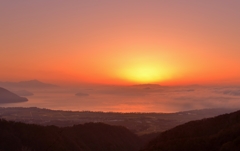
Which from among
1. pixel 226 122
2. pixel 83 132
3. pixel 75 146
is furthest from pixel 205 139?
pixel 83 132

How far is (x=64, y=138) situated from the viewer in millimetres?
47094

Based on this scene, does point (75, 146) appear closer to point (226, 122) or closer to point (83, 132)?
point (83, 132)

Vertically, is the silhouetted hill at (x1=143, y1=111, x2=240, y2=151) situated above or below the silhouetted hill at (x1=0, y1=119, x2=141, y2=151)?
above

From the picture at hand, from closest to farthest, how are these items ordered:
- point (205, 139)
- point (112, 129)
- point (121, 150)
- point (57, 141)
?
point (205, 139)
point (57, 141)
point (121, 150)
point (112, 129)

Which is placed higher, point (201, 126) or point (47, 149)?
point (201, 126)

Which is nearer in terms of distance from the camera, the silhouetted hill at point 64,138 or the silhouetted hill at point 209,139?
the silhouetted hill at point 209,139

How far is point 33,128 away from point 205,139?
33090mm

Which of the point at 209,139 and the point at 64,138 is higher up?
the point at 209,139

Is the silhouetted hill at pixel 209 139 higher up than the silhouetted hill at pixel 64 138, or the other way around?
the silhouetted hill at pixel 209 139

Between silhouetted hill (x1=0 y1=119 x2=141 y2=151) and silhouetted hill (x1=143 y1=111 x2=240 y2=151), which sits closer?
silhouetted hill (x1=143 y1=111 x2=240 y2=151)

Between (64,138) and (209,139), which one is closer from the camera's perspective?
(209,139)

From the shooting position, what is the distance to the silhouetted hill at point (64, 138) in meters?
39.9

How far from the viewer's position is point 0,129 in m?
42.0

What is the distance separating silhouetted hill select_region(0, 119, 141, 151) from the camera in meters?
39.9
